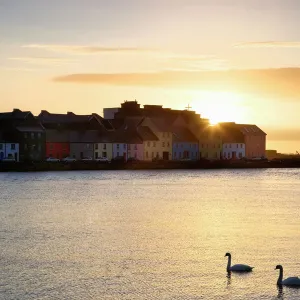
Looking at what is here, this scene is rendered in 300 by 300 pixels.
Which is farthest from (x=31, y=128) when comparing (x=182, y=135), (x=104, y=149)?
(x=182, y=135)

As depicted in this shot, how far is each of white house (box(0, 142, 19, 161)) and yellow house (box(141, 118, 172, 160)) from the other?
32.4m

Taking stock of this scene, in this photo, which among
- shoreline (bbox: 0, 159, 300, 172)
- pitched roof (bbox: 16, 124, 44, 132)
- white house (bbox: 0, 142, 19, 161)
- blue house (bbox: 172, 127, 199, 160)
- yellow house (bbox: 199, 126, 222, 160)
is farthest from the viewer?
yellow house (bbox: 199, 126, 222, 160)

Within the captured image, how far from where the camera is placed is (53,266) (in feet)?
131

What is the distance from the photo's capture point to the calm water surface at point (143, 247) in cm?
3541

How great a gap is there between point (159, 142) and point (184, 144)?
913 cm

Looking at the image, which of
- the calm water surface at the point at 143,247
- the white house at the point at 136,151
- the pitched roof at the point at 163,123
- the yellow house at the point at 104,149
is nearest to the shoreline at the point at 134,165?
the white house at the point at 136,151

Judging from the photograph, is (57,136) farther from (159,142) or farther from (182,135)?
(182,135)

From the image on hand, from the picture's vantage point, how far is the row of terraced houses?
15625cm

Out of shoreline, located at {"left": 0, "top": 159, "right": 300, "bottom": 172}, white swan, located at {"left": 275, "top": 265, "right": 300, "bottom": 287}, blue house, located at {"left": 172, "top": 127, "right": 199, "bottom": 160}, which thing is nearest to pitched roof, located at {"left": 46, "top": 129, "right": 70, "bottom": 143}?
shoreline, located at {"left": 0, "top": 159, "right": 300, "bottom": 172}

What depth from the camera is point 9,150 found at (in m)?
152

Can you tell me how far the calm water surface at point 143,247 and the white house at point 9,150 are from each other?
6456 centimetres

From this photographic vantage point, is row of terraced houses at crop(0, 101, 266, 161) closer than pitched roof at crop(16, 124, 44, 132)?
No

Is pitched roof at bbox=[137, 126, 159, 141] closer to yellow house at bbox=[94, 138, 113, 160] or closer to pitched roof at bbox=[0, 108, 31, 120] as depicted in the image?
yellow house at bbox=[94, 138, 113, 160]

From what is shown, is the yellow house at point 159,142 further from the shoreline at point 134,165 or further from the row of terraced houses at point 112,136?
the shoreline at point 134,165
